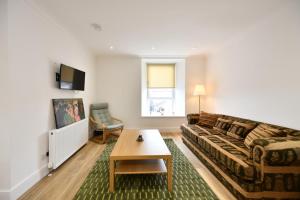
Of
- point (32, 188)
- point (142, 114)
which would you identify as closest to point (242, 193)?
point (32, 188)

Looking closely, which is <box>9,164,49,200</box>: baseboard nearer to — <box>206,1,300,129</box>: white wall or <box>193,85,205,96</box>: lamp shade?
<box>206,1,300,129</box>: white wall

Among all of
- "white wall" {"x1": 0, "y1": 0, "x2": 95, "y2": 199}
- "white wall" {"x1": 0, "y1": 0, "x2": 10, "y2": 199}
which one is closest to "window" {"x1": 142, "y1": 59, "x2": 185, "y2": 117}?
"white wall" {"x1": 0, "y1": 0, "x2": 95, "y2": 199}

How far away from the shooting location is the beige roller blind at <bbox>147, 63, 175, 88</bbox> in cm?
565

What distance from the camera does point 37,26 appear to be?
2.43 metres

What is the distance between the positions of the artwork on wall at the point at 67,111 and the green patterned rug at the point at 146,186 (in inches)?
41.8

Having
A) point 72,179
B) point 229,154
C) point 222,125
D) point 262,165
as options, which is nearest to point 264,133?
point 229,154

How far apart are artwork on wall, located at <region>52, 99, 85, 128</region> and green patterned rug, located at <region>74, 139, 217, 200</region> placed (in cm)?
106

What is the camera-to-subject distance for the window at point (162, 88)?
560 cm

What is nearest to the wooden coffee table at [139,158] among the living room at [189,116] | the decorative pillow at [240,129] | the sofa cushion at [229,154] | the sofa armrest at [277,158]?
the living room at [189,116]

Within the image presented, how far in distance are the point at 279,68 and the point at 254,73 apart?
0.57m

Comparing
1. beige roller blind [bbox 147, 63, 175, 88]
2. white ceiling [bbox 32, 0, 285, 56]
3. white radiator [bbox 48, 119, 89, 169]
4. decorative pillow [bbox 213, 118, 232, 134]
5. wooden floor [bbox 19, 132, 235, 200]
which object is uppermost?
white ceiling [bbox 32, 0, 285, 56]

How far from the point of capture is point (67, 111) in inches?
128

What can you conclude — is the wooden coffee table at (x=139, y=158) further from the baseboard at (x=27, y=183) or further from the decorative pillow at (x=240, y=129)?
the decorative pillow at (x=240, y=129)

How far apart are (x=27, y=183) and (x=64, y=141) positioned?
83 centimetres
